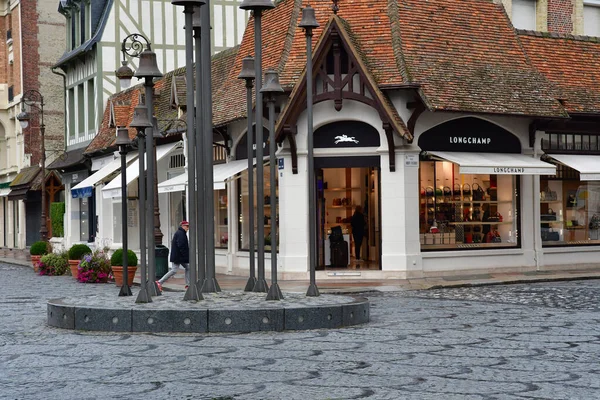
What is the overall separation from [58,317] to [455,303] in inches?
283

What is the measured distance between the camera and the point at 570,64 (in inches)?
1195

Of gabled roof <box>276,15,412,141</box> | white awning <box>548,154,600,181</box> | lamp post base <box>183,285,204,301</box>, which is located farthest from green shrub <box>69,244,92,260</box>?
lamp post base <box>183,285,204,301</box>

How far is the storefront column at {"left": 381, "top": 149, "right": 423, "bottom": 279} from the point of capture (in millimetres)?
25625

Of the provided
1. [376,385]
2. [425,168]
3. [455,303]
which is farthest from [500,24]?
[376,385]

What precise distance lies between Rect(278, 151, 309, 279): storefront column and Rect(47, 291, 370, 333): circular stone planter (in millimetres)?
10024

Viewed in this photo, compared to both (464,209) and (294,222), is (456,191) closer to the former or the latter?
(464,209)

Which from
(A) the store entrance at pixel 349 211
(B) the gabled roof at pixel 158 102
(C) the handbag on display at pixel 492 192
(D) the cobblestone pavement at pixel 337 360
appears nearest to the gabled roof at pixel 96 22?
(B) the gabled roof at pixel 158 102

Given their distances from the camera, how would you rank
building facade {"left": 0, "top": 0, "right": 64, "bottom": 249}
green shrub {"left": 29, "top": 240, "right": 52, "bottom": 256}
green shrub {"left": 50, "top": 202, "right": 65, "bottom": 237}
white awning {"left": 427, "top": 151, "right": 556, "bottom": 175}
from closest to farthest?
white awning {"left": 427, "top": 151, "right": 556, "bottom": 175}, green shrub {"left": 29, "top": 240, "right": 52, "bottom": 256}, green shrub {"left": 50, "top": 202, "right": 65, "bottom": 237}, building facade {"left": 0, "top": 0, "right": 64, "bottom": 249}

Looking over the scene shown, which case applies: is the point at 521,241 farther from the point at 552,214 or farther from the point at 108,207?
the point at 108,207

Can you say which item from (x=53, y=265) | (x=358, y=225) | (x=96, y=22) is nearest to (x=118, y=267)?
(x=358, y=225)

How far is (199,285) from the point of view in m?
17.0

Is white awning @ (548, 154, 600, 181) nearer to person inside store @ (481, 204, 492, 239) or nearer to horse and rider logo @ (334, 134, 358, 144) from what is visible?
person inside store @ (481, 204, 492, 239)

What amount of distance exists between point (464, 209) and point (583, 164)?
11.1ft

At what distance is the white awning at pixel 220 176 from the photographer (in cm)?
2722
